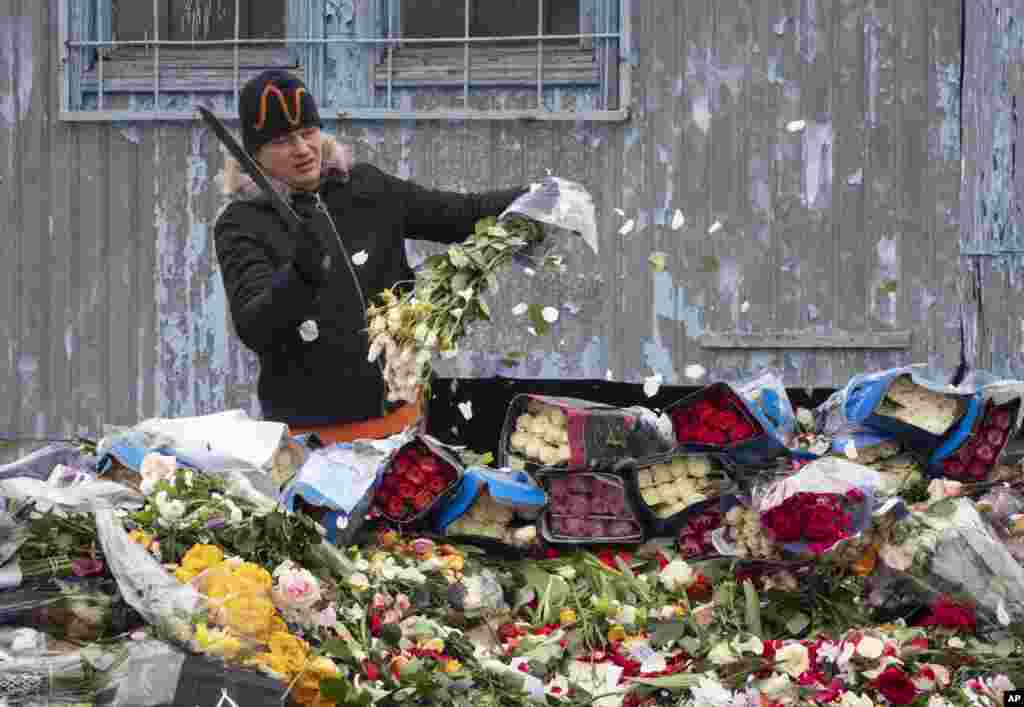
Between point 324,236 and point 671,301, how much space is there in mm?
2475

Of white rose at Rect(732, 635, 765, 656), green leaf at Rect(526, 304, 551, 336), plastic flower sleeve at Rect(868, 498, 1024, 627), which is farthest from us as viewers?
green leaf at Rect(526, 304, 551, 336)

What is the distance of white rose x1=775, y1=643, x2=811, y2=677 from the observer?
3209mm

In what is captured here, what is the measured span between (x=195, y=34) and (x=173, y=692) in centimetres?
517

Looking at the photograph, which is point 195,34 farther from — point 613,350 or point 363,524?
point 363,524

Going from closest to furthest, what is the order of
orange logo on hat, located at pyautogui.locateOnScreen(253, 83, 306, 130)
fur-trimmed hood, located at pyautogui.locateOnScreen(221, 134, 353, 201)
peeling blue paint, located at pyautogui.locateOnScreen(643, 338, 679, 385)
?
orange logo on hat, located at pyautogui.locateOnScreen(253, 83, 306, 130) → fur-trimmed hood, located at pyautogui.locateOnScreen(221, 134, 353, 201) → peeling blue paint, located at pyautogui.locateOnScreen(643, 338, 679, 385)

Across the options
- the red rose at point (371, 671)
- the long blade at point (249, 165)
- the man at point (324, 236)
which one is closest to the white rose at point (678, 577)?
the red rose at point (371, 671)

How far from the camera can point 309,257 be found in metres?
4.36

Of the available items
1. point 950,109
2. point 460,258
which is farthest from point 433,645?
point 950,109

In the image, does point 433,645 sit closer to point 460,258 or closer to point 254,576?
point 254,576

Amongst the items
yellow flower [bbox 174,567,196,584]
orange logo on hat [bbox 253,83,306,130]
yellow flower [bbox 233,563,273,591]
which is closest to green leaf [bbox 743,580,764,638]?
yellow flower [bbox 233,563,273,591]

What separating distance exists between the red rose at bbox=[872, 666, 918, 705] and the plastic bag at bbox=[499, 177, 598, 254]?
47.5 inches

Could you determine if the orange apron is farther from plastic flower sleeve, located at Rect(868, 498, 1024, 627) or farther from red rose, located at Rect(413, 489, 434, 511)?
plastic flower sleeve, located at Rect(868, 498, 1024, 627)

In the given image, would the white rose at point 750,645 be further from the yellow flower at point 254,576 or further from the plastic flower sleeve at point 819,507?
the yellow flower at point 254,576

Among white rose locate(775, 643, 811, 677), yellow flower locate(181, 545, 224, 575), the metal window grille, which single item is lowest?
white rose locate(775, 643, 811, 677)
